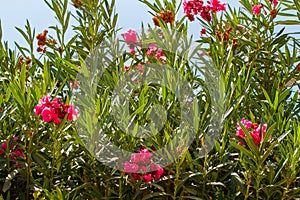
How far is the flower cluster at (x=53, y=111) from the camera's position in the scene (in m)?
2.03

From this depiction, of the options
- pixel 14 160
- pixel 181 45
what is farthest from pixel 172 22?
pixel 14 160

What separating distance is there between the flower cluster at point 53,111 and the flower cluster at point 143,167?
0.97ft

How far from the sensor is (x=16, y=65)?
2635mm

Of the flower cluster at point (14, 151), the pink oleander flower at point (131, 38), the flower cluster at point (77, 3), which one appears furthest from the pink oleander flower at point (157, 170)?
the flower cluster at point (77, 3)

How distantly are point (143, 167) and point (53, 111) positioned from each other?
1.32ft

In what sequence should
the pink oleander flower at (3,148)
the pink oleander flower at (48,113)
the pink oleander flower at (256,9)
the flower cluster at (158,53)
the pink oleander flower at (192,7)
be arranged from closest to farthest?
the pink oleander flower at (48,113), the pink oleander flower at (3,148), the flower cluster at (158,53), the pink oleander flower at (192,7), the pink oleander flower at (256,9)

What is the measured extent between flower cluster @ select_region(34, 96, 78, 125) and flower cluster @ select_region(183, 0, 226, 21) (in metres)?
1.14

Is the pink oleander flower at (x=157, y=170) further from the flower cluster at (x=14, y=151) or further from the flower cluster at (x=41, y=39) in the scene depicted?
the flower cluster at (x=41, y=39)

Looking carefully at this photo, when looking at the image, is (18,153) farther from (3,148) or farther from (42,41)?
(42,41)

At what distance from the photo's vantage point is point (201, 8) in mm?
3068

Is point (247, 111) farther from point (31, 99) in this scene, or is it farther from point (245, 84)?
point (31, 99)

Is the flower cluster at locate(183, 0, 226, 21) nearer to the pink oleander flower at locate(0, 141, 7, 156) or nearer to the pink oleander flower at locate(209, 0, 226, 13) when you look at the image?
the pink oleander flower at locate(209, 0, 226, 13)

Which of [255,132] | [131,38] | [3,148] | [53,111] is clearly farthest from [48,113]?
[131,38]

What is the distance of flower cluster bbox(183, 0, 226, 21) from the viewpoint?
3012 millimetres
